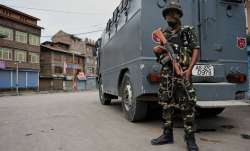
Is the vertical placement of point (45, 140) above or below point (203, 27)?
below

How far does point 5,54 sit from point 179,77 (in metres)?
39.0

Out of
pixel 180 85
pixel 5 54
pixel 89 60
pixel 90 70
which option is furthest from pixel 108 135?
pixel 90 70

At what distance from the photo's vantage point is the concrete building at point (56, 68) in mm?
48656

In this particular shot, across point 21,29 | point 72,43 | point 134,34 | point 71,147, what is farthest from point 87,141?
point 72,43

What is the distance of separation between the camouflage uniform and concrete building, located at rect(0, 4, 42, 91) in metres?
37.5

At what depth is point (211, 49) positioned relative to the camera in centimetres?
510

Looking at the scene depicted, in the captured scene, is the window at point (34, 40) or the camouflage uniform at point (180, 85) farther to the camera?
the window at point (34, 40)

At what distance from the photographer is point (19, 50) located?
137 feet

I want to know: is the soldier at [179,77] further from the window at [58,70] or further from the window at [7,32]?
the window at [58,70]

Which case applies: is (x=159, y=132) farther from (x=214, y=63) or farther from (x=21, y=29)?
(x=21, y=29)

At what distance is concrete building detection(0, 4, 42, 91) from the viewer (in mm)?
38625

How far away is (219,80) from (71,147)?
9.06 ft

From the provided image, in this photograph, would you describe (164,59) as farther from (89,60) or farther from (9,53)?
(89,60)

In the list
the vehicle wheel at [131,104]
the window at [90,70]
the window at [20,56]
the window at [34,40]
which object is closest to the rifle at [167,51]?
the vehicle wheel at [131,104]
